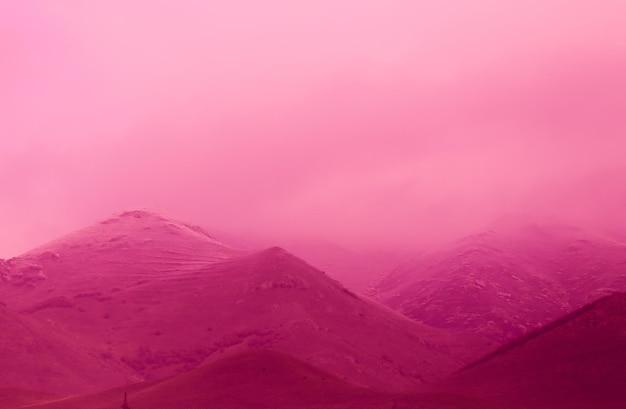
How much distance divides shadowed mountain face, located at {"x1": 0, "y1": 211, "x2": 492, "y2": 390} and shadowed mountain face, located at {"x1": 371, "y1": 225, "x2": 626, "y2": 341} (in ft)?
100

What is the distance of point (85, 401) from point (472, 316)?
10918cm

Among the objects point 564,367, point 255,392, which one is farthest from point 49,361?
point 564,367

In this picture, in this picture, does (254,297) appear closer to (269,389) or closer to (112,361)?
(112,361)

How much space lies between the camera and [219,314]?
364 feet

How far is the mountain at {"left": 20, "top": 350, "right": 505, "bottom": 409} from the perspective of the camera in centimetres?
4666

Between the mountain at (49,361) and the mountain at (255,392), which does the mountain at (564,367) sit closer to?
the mountain at (255,392)

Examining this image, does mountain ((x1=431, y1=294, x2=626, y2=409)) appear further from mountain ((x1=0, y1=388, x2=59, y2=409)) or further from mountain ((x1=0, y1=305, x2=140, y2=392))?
mountain ((x1=0, y1=305, x2=140, y2=392))

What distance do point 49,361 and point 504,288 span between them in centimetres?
11315

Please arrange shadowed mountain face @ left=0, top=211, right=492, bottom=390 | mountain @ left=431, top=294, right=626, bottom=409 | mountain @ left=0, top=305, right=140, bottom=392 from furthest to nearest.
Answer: shadowed mountain face @ left=0, top=211, right=492, bottom=390
mountain @ left=0, top=305, right=140, bottom=392
mountain @ left=431, top=294, right=626, bottom=409

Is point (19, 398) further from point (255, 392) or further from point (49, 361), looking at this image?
point (255, 392)

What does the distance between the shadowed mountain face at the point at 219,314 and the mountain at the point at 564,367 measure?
116ft

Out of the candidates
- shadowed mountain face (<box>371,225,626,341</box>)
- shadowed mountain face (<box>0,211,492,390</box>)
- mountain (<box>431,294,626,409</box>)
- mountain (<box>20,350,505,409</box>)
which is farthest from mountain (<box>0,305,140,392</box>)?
shadowed mountain face (<box>371,225,626,341</box>)

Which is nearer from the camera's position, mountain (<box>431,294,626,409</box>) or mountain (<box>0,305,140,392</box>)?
mountain (<box>431,294,626,409</box>)

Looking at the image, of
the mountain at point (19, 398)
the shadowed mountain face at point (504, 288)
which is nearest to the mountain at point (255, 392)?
the mountain at point (19, 398)
